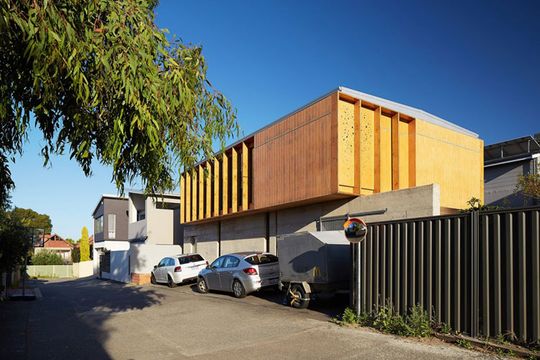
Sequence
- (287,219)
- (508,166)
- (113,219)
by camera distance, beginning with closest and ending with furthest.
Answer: (287,219) → (508,166) → (113,219)

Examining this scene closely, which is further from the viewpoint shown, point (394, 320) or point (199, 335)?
point (199, 335)

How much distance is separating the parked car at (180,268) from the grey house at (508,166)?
48.2 ft

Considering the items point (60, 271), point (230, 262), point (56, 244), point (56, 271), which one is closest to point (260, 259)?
point (230, 262)

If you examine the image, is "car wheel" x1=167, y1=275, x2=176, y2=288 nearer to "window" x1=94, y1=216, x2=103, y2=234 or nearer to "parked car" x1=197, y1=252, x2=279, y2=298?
"parked car" x1=197, y1=252, x2=279, y2=298

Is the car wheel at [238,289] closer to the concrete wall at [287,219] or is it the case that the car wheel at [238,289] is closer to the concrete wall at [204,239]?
the concrete wall at [287,219]

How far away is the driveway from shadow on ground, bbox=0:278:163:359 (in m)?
0.02

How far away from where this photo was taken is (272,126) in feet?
62.0

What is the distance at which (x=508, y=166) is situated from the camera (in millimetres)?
23500

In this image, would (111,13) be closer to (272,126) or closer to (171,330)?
(171,330)

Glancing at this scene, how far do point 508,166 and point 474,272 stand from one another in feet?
58.4

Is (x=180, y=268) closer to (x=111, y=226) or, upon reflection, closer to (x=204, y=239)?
(x=204, y=239)

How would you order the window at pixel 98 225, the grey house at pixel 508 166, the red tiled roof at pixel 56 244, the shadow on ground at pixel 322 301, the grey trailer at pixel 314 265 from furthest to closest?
the red tiled roof at pixel 56 244 → the window at pixel 98 225 → the grey house at pixel 508 166 → the shadow on ground at pixel 322 301 → the grey trailer at pixel 314 265

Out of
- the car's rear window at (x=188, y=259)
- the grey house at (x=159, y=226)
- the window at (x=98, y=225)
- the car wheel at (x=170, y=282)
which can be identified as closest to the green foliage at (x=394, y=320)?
the car's rear window at (x=188, y=259)

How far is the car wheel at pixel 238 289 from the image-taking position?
16.1 m
